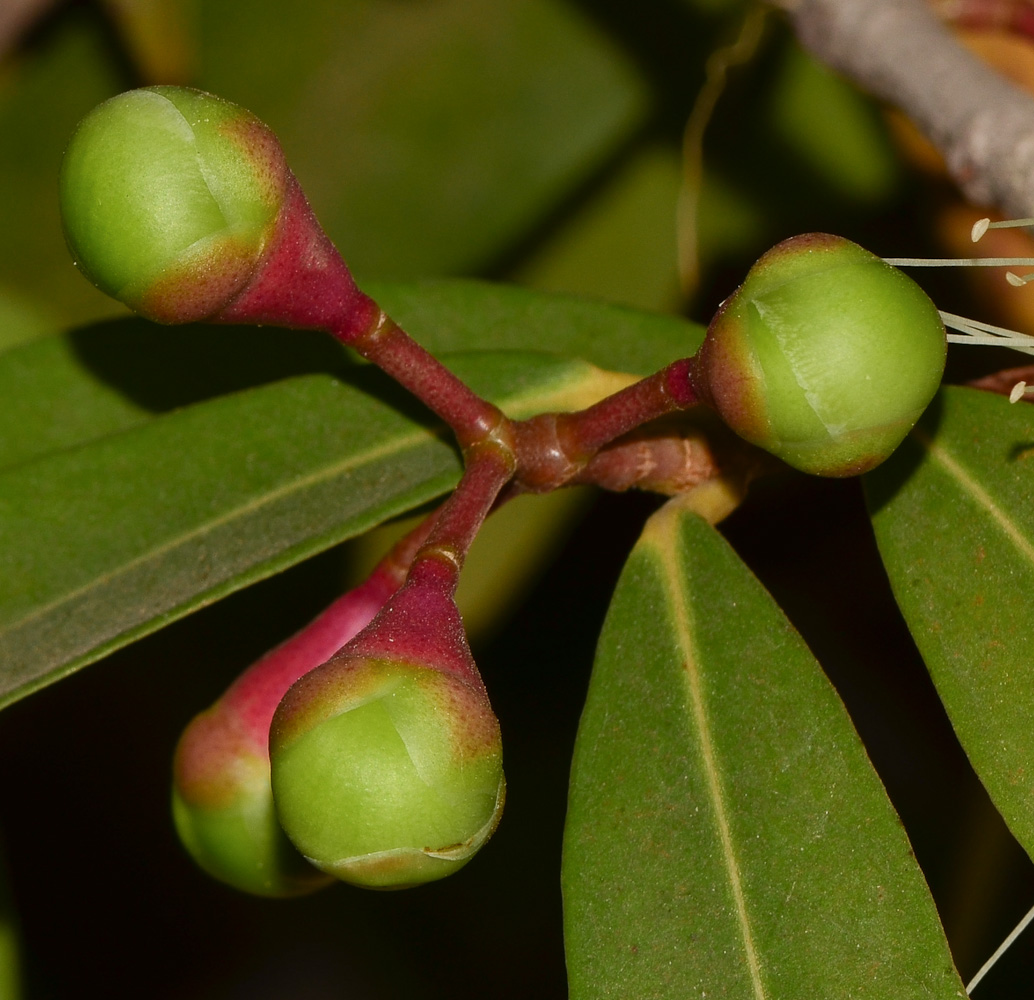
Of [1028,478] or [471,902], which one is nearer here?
[1028,478]

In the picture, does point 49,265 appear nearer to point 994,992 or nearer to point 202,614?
point 202,614

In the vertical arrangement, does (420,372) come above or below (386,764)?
above

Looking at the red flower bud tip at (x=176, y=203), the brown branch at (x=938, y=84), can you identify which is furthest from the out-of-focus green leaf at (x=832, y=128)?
the red flower bud tip at (x=176, y=203)

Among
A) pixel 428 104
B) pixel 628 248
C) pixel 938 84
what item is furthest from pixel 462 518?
pixel 428 104

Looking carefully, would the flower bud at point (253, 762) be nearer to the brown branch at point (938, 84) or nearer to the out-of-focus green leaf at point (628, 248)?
the brown branch at point (938, 84)

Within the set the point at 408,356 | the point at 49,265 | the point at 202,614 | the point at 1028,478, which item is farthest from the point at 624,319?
the point at 49,265

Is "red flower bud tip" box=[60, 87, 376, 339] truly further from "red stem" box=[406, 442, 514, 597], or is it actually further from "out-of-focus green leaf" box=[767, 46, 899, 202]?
"out-of-focus green leaf" box=[767, 46, 899, 202]

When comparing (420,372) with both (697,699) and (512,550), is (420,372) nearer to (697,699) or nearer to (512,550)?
(697,699)
